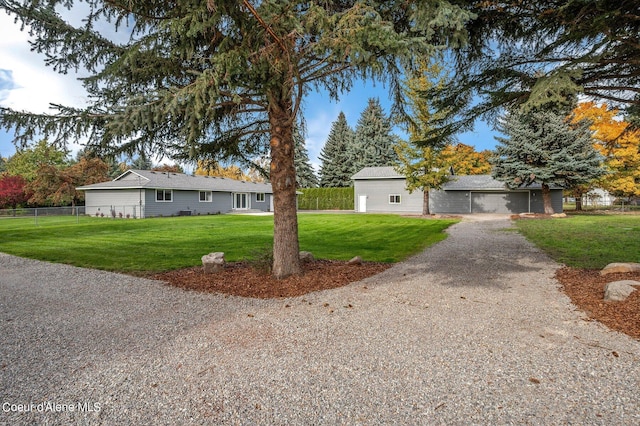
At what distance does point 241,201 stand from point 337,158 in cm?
1696

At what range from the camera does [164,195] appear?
2634 centimetres

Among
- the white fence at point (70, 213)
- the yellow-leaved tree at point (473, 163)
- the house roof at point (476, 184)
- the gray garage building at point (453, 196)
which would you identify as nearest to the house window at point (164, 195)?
the white fence at point (70, 213)

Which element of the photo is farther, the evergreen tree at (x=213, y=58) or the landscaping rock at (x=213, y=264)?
the landscaping rock at (x=213, y=264)

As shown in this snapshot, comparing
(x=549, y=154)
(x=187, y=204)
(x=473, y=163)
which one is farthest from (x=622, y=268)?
(x=473, y=163)

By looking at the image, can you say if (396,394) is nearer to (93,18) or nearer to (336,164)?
(93,18)

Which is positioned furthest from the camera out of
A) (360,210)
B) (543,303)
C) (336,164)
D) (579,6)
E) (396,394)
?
(336,164)

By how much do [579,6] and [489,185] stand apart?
1034 inches

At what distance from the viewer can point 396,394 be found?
2537 millimetres

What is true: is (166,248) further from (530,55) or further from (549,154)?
(549,154)

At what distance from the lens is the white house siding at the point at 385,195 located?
30.1 m

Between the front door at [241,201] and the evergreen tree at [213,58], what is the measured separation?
1054 inches

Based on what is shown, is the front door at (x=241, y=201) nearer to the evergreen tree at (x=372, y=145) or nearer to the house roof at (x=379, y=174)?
the house roof at (x=379, y=174)

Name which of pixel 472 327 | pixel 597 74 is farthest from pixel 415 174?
pixel 472 327

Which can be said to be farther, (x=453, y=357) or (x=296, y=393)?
(x=453, y=357)
